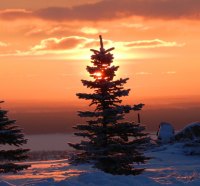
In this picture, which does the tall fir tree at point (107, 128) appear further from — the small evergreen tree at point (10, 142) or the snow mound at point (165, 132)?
the snow mound at point (165, 132)

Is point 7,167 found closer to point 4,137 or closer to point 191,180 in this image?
point 4,137

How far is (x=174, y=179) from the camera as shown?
21125 mm

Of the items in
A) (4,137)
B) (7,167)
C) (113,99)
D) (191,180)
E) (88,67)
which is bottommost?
(191,180)

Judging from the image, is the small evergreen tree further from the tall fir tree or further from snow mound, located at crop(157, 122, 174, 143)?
snow mound, located at crop(157, 122, 174, 143)

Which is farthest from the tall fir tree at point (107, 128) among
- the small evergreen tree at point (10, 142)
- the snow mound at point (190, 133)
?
the snow mound at point (190, 133)

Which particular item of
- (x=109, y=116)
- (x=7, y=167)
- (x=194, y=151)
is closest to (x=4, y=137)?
(x=7, y=167)

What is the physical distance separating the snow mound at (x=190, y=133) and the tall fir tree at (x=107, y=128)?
18048 millimetres

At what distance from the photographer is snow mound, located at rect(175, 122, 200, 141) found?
41156 mm

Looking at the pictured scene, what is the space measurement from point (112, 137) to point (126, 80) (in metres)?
3.06

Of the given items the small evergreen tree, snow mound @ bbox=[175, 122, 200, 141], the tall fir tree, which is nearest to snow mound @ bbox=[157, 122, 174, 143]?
snow mound @ bbox=[175, 122, 200, 141]

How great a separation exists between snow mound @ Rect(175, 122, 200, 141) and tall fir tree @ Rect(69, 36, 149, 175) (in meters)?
18.0

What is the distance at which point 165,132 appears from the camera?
151 ft

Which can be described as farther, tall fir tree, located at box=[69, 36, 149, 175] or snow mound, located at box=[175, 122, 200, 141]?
snow mound, located at box=[175, 122, 200, 141]

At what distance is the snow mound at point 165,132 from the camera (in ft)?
148
